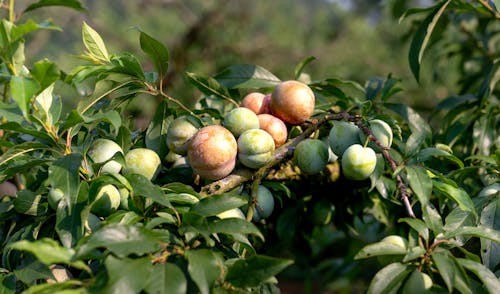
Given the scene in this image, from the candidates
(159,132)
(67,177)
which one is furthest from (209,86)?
(67,177)

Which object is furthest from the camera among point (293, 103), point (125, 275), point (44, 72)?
point (293, 103)

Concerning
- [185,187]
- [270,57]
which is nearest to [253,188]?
[185,187]

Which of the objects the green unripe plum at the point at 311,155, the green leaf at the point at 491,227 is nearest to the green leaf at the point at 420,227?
the green leaf at the point at 491,227

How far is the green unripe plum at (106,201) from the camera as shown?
2.91 feet

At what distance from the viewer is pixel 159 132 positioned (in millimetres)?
1108

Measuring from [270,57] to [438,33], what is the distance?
4.93 m

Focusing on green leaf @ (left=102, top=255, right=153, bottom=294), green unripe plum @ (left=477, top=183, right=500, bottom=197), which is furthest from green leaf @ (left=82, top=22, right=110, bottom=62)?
green unripe plum @ (left=477, top=183, right=500, bottom=197)

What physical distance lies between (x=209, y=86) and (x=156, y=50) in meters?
0.23

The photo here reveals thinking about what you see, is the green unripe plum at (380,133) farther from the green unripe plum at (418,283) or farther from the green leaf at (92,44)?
the green leaf at (92,44)

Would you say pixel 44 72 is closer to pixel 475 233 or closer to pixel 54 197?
pixel 54 197

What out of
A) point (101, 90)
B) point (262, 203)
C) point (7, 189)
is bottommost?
point (7, 189)

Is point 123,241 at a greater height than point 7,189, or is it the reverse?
point 123,241

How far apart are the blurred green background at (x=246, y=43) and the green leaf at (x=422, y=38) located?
0.06 metres

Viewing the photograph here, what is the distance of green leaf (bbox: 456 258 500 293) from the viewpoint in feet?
2.62
